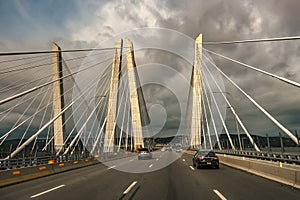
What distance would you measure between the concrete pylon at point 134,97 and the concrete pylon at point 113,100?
6.50 metres

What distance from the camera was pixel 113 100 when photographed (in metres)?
34.9

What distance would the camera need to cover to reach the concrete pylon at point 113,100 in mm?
35156

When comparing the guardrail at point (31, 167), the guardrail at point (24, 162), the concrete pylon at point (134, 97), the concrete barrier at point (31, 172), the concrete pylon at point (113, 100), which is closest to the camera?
the concrete barrier at point (31, 172)

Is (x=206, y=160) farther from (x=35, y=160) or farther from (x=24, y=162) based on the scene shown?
(x=24, y=162)

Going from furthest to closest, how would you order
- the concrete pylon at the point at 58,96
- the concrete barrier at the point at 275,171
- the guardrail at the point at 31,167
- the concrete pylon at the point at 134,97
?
the concrete pylon at the point at 134,97 < the concrete pylon at the point at 58,96 < the guardrail at the point at 31,167 < the concrete barrier at the point at 275,171

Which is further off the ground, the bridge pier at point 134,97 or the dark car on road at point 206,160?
the bridge pier at point 134,97

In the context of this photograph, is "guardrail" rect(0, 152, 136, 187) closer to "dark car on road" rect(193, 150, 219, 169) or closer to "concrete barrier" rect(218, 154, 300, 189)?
"dark car on road" rect(193, 150, 219, 169)

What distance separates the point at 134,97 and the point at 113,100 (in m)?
10.6

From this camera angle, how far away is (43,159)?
2283cm

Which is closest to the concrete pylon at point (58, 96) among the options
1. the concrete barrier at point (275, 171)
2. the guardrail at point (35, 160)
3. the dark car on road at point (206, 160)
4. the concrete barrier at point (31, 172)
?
the guardrail at point (35, 160)

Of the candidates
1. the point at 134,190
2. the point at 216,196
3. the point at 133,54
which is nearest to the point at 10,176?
the point at 134,190

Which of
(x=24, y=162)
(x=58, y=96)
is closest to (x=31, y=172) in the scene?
(x=24, y=162)

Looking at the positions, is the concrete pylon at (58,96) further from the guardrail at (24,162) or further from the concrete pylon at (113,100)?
the concrete pylon at (113,100)

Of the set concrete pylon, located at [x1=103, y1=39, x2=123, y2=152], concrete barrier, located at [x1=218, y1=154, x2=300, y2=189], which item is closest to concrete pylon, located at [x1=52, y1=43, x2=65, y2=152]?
concrete pylon, located at [x1=103, y1=39, x2=123, y2=152]
